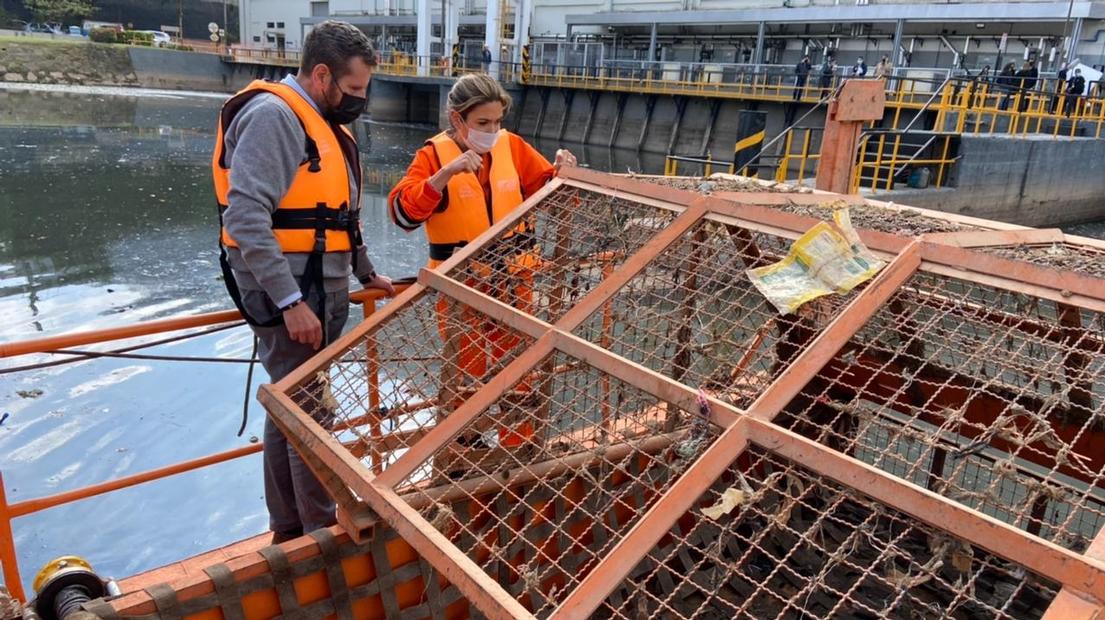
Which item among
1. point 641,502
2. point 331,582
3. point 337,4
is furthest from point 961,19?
point 337,4

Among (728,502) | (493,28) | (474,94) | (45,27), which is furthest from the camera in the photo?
(45,27)

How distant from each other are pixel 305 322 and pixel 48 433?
3.61 m

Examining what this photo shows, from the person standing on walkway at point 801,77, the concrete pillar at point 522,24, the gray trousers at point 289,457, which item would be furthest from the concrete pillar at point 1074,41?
the gray trousers at point 289,457

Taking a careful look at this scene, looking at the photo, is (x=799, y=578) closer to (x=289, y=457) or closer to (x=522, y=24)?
(x=289, y=457)

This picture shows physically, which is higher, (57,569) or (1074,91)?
(1074,91)

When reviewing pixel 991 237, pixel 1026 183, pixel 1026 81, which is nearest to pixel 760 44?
Answer: pixel 1026 81

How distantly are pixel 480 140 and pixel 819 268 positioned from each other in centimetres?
156

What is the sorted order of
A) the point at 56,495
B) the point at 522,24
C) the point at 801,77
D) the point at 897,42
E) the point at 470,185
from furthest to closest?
the point at 522,24
the point at 897,42
the point at 801,77
the point at 470,185
the point at 56,495

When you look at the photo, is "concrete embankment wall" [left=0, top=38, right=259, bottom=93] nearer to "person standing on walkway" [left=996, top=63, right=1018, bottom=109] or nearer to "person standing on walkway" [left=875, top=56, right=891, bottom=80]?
"person standing on walkway" [left=996, top=63, right=1018, bottom=109]

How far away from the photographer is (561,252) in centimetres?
310

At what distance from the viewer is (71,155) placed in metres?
16.8

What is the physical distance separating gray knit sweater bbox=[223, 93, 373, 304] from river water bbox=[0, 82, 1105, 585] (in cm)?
164

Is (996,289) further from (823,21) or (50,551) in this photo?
(823,21)

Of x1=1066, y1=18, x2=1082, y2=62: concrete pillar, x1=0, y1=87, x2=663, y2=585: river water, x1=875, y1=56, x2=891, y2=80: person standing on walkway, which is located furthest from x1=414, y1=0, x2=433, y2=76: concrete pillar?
x1=875, y1=56, x2=891, y2=80: person standing on walkway
